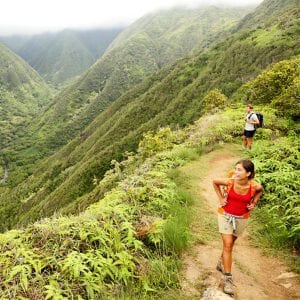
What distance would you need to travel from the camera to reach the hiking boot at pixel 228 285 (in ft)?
21.7

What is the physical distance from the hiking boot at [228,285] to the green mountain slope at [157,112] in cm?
7332

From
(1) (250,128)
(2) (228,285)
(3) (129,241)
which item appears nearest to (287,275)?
(2) (228,285)

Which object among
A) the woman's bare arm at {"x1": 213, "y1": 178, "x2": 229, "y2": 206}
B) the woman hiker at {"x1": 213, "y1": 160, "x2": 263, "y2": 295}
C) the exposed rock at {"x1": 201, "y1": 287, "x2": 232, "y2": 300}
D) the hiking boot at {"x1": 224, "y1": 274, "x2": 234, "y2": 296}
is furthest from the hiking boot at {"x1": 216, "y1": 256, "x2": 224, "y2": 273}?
the woman's bare arm at {"x1": 213, "y1": 178, "x2": 229, "y2": 206}

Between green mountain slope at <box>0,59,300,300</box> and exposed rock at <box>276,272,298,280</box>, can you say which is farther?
exposed rock at <box>276,272,298,280</box>

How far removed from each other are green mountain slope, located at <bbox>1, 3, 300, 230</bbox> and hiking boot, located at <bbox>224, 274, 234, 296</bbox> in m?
73.3

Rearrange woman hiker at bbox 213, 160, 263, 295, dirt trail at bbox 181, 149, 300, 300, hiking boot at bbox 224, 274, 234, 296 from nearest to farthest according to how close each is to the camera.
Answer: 1. hiking boot at bbox 224, 274, 234, 296
2. dirt trail at bbox 181, 149, 300, 300
3. woman hiker at bbox 213, 160, 263, 295

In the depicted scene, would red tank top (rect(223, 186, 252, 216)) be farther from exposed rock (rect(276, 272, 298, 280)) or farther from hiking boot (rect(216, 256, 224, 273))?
exposed rock (rect(276, 272, 298, 280))

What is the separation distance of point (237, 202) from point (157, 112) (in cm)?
12823

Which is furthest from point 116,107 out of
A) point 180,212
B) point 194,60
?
point 180,212

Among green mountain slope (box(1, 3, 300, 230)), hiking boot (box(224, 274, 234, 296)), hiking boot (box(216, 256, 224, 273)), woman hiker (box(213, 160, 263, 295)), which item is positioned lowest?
green mountain slope (box(1, 3, 300, 230))

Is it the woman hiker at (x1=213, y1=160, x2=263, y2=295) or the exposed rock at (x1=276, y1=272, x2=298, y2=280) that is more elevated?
the woman hiker at (x1=213, y1=160, x2=263, y2=295)

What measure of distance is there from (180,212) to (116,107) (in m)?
176

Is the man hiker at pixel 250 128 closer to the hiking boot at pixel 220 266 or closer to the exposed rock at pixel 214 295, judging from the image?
the hiking boot at pixel 220 266

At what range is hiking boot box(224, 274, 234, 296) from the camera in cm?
662
